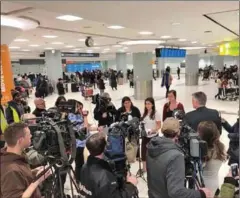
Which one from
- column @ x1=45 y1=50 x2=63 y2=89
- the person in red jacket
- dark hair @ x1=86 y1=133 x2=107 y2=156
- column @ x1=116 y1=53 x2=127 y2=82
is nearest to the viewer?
dark hair @ x1=86 y1=133 x2=107 y2=156

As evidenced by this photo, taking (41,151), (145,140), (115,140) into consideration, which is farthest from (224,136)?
(41,151)

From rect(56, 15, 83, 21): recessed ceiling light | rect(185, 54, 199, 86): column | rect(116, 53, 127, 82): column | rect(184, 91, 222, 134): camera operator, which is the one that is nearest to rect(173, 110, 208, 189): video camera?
rect(184, 91, 222, 134): camera operator

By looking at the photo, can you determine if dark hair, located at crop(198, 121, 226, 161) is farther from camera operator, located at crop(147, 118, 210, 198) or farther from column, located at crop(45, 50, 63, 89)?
column, located at crop(45, 50, 63, 89)

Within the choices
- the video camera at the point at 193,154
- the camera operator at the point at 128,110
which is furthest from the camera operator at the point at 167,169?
the camera operator at the point at 128,110

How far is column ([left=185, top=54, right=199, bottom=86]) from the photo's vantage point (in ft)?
73.1

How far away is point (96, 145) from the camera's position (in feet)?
7.20

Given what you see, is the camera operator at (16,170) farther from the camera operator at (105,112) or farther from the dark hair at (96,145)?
the camera operator at (105,112)

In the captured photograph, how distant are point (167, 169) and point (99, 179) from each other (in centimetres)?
54

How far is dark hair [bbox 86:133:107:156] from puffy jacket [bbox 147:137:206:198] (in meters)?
0.42

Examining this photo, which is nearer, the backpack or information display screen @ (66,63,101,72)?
the backpack

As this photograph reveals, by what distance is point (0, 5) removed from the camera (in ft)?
15.1

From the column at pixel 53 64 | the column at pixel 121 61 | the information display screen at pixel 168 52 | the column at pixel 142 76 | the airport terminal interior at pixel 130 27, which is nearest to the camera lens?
the airport terminal interior at pixel 130 27

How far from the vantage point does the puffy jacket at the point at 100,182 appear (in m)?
2.02

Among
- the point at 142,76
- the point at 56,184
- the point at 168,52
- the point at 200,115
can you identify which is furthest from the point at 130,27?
the point at 168,52
